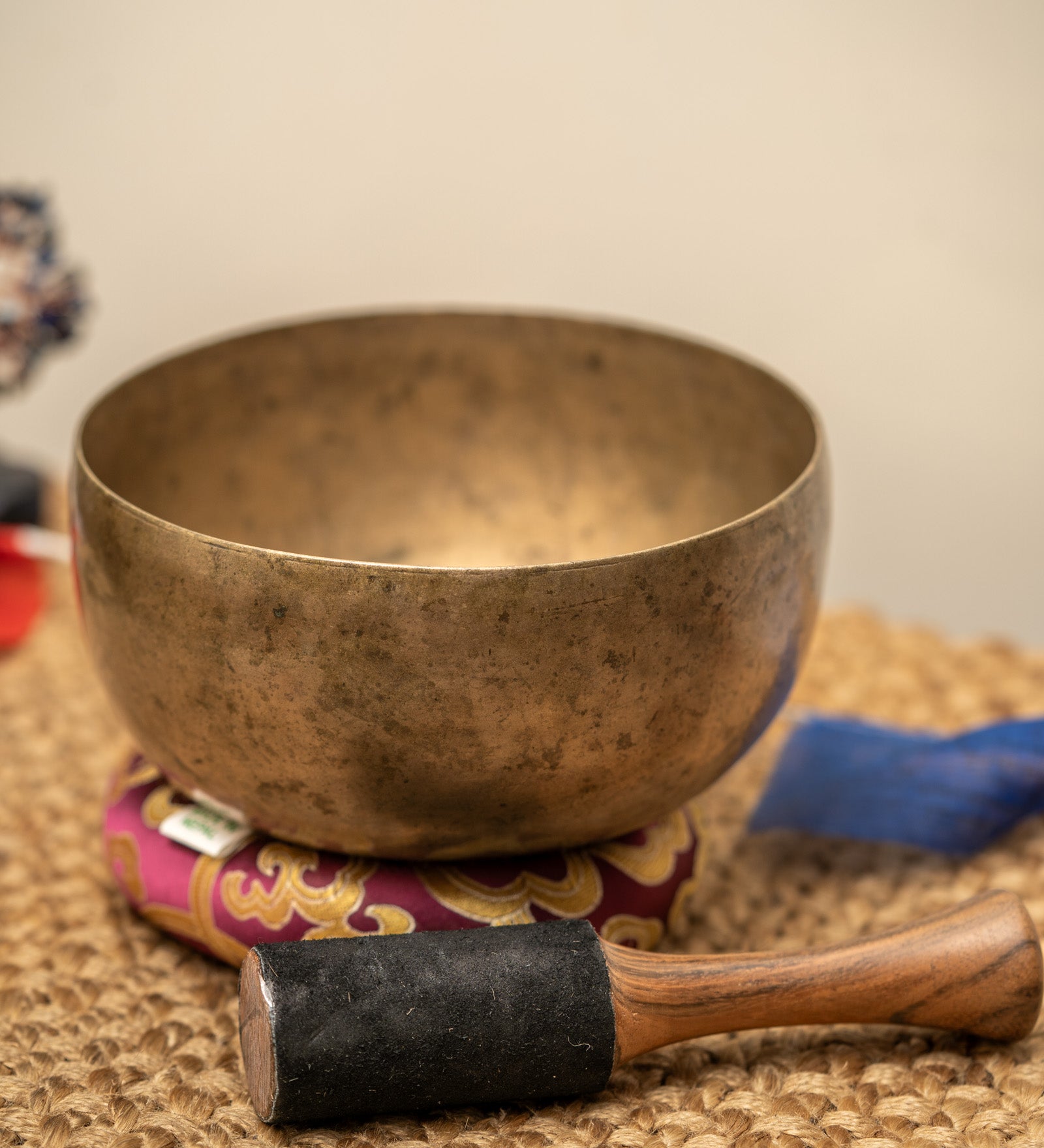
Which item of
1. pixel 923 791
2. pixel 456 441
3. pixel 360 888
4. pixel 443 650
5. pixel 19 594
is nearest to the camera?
pixel 443 650

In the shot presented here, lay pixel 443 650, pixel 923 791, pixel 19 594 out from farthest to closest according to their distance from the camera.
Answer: pixel 19 594, pixel 923 791, pixel 443 650

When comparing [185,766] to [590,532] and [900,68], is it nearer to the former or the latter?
[590,532]

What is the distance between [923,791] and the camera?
91cm

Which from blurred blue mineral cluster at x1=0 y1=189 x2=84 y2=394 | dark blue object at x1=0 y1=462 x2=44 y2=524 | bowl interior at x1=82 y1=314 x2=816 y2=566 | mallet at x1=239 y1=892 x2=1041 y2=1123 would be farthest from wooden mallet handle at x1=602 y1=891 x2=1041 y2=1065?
dark blue object at x1=0 y1=462 x2=44 y2=524

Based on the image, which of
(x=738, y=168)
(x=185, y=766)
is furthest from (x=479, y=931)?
(x=738, y=168)

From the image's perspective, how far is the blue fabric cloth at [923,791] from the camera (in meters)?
0.90

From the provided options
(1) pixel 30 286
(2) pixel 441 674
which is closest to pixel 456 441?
(1) pixel 30 286

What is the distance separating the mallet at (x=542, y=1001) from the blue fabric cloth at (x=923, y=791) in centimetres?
20

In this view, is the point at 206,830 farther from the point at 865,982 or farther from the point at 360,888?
the point at 865,982

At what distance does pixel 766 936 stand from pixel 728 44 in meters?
0.98

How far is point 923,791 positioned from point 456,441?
0.43 meters

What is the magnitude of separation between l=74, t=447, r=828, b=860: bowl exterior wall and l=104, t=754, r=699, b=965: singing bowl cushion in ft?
0.15

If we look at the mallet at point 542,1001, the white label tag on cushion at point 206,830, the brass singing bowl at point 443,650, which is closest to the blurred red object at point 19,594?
the brass singing bowl at point 443,650

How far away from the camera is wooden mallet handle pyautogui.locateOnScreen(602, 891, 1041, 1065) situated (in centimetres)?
66
